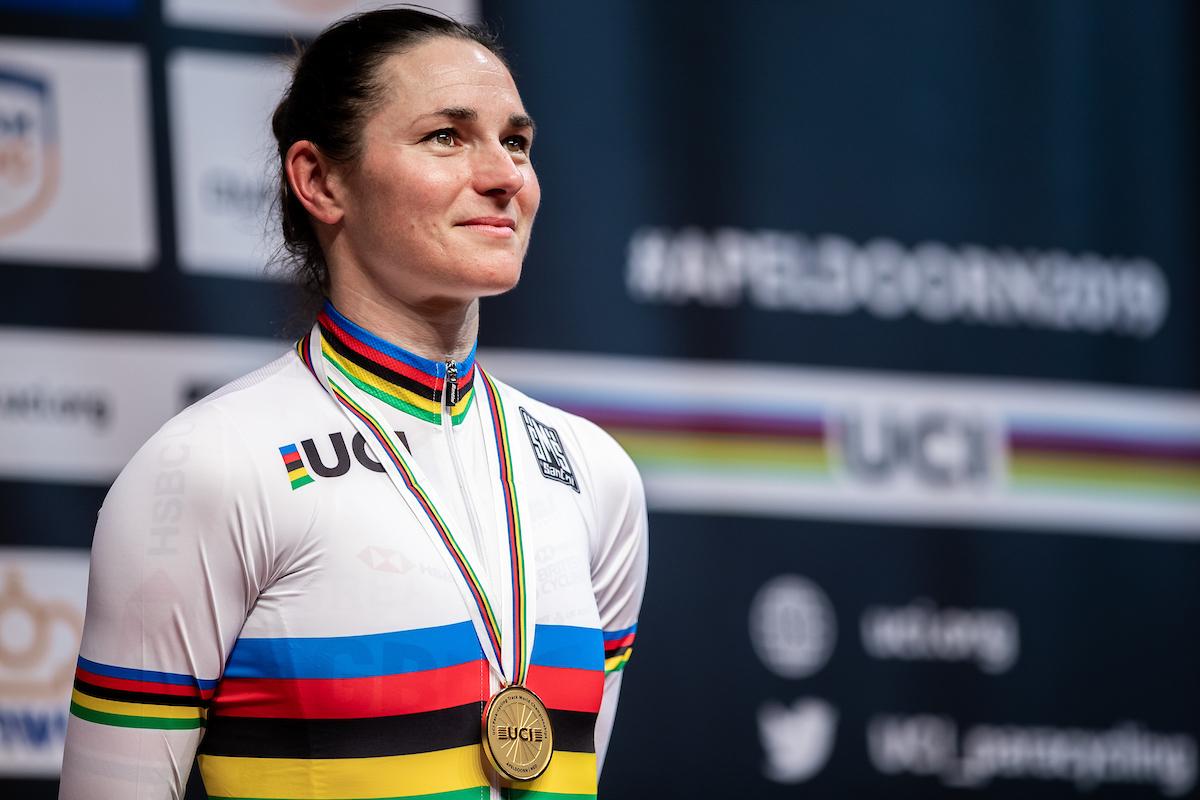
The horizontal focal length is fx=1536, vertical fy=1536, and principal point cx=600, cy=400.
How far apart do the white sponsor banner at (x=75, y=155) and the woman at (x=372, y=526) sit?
1.11m

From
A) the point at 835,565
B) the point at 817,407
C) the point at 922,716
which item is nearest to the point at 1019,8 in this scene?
the point at 817,407

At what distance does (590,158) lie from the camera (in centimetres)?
311

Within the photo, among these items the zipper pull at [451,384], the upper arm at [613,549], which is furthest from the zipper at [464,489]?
the upper arm at [613,549]

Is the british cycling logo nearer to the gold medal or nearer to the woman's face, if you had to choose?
the woman's face

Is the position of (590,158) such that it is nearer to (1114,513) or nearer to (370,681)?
(1114,513)

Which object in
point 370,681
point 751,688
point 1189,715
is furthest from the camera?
point 1189,715

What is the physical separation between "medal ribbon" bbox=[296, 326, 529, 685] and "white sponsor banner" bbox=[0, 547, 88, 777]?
125cm

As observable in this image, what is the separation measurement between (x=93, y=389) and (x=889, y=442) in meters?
1.58

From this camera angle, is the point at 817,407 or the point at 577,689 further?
the point at 817,407

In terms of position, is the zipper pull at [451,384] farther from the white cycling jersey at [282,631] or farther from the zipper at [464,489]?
the white cycling jersey at [282,631]

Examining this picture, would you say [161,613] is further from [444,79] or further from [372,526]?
[444,79]

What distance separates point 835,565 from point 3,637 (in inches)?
63.0

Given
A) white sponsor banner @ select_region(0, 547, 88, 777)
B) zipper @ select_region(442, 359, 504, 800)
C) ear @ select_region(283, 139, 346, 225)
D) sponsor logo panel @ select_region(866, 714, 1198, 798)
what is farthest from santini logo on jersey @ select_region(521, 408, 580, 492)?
sponsor logo panel @ select_region(866, 714, 1198, 798)

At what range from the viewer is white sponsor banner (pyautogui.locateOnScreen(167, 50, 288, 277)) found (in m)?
2.82
